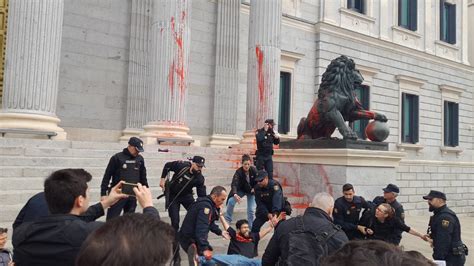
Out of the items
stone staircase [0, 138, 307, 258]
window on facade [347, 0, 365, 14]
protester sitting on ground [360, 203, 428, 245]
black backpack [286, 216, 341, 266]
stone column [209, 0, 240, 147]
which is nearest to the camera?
black backpack [286, 216, 341, 266]

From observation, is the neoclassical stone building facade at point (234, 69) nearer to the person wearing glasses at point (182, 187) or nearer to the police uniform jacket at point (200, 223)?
the person wearing glasses at point (182, 187)

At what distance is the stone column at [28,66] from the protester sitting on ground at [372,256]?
31.0 feet

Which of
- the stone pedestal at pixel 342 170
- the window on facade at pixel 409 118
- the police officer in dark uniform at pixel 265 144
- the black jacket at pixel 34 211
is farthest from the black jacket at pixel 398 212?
the window on facade at pixel 409 118

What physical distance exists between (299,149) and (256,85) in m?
3.50

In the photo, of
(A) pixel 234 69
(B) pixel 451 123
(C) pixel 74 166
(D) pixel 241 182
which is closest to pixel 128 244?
(D) pixel 241 182

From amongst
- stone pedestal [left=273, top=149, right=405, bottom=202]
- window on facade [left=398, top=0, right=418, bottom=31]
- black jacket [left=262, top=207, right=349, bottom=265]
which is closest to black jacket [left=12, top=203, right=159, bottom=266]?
black jacket [left=262, top=207, right=349, bottom=265]

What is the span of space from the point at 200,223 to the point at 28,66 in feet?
22.0

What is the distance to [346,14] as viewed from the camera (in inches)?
800

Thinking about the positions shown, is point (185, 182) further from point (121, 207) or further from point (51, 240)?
point (51, 240)

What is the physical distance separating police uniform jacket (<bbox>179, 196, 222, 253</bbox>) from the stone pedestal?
555 centimetres

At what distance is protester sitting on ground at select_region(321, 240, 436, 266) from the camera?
1321 millimetres

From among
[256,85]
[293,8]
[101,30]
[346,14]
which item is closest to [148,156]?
[256,85]

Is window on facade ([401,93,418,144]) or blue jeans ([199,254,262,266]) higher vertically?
window on facade ([401,93,418,144])

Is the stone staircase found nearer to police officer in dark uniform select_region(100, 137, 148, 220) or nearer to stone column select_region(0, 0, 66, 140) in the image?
stone column select_region(0, 0, 66, 140)
